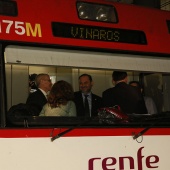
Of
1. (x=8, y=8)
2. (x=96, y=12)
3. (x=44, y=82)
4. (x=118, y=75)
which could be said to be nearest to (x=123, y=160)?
(x=118, y=75)

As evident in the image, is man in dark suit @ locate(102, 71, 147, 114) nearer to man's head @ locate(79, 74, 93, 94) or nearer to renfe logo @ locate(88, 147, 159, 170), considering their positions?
man's head @ locate(79, 74, 93, 94)

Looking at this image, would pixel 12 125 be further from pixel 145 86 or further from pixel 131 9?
pixel 145 86

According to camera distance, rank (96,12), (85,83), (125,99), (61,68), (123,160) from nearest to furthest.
→ (123,160) < (61,68) < (96,12) < (125,99) < (85,83)

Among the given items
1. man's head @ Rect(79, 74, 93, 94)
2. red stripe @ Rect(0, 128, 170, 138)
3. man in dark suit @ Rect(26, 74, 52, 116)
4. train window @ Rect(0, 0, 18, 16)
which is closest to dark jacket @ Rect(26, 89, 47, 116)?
man in dark suit @ Rect(26, 74, 52, 116)

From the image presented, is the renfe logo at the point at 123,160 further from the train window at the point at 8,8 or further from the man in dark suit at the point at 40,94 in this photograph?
the train window at the point at 8,8

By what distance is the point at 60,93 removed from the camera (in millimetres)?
4219

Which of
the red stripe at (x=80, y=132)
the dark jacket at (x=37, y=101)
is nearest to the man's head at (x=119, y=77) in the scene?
the red stripe at (x=80, y=132)

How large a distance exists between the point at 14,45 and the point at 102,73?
1.19 metres

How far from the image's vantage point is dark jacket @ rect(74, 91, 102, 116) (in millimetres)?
4348

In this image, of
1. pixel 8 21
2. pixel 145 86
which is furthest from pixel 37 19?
pixel 145 86

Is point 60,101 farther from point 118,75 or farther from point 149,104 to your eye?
point 149,104

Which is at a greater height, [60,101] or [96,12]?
[96,12]

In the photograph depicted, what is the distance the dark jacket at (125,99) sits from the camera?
4.54 metres

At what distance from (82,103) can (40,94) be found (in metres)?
0.49
